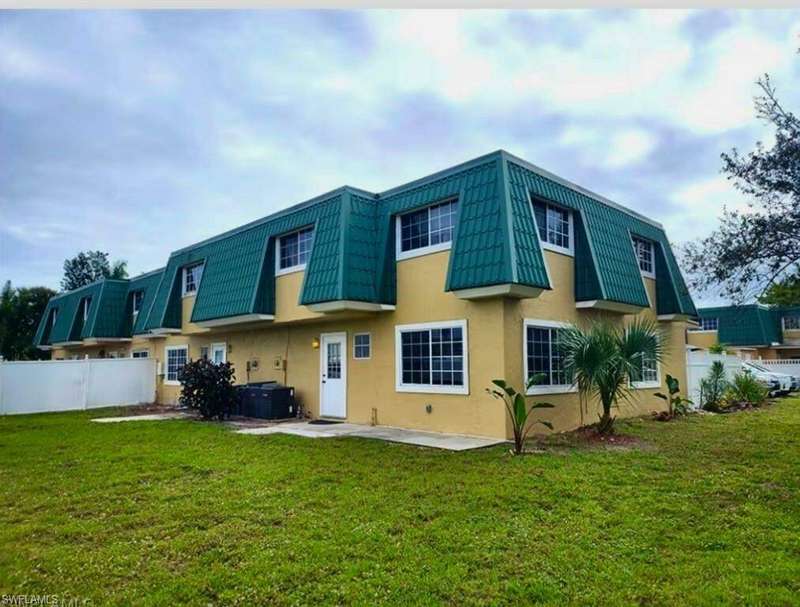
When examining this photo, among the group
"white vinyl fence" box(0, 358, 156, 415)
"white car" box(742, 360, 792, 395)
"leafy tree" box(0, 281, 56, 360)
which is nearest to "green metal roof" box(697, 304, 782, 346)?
"white car" box(742, 360, 792, 395)

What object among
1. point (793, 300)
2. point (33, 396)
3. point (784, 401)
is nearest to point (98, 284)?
point (33, 396)

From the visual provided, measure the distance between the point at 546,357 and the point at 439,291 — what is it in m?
2.66

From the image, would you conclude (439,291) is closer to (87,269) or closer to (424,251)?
(424,251)

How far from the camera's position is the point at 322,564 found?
4449 millimetres

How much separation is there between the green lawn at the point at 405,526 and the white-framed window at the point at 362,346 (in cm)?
398

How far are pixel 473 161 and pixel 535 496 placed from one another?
7.11 metres

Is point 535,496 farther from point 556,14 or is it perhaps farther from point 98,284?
point 98,284

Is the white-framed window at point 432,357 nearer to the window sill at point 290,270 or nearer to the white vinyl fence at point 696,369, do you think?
the window sill at point 290,270

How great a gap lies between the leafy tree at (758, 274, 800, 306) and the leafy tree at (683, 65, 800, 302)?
0.02 metres

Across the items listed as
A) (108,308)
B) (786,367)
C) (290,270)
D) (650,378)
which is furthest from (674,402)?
(108,308)

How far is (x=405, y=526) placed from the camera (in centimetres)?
537

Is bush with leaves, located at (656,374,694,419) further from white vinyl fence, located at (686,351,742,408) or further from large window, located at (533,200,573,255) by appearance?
large window, located at (533,200,573,255)

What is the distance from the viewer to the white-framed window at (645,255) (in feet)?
50.7

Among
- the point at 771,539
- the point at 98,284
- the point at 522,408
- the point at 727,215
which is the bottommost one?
the point at 771,539
